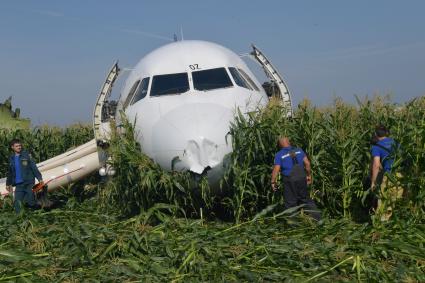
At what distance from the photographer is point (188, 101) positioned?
9.88 meters

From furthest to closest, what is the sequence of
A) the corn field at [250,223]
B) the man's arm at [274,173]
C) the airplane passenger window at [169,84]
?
1. the airplane passenger window at [169,84]
2. the man's arm at [274,173]
3. the corn field at [250,223]

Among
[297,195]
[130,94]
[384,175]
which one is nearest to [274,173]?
[297,195]

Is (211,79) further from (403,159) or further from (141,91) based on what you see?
(403,159)

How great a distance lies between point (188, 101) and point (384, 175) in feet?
11.7

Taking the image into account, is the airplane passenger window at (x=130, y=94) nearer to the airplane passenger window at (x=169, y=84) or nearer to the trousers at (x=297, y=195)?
the airplane passenger window at (x=169, y=84)

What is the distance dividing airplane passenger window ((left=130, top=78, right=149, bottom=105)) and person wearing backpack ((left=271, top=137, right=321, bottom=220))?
10.0 ft

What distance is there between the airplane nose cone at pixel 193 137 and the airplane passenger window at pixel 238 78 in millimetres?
1460

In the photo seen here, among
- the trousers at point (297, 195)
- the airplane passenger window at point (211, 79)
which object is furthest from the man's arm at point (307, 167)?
the airplane passenger window at point (211, 79)

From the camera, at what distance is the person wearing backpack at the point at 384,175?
8.41 metres

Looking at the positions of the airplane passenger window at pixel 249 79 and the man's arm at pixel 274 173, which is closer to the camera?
the man's arm at pixel 274 173

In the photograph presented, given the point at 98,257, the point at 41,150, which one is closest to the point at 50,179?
the point at 41,150

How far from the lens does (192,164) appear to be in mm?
8594

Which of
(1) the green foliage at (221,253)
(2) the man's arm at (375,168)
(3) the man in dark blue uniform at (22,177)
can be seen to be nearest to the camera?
(1) the green foliage at (221,253)

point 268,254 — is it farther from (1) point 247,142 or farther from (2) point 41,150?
(2) point 41,150
